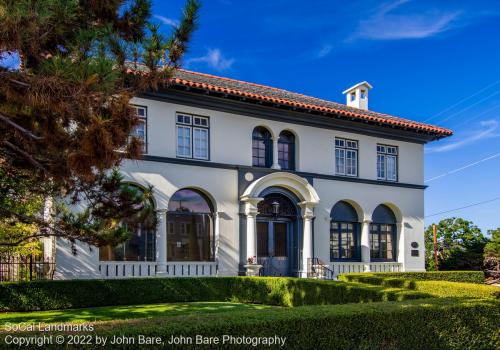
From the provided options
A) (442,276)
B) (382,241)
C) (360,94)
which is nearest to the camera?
(442,276)

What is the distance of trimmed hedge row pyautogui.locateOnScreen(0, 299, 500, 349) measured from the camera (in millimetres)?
6090

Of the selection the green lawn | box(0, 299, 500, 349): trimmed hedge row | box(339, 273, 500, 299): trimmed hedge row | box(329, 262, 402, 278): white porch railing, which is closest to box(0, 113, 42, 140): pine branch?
box(0, 299, 500, 349): trimmed hedge row

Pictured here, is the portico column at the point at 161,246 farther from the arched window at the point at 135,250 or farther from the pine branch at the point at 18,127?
the pine branch at the point at 18,127

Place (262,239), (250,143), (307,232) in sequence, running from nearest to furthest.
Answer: (250,143), (262,239), (307,232)

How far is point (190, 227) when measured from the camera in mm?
17219

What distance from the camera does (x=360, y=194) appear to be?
20.8m

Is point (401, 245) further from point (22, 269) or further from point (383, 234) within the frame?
point (22, 269)

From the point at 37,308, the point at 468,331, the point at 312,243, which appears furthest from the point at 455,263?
the point at 37,308

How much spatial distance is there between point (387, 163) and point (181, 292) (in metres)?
11.8

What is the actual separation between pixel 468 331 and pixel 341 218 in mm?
12342

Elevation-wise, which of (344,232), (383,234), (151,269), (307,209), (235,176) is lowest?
(151,269)

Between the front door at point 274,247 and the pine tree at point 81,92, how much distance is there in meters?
9.96

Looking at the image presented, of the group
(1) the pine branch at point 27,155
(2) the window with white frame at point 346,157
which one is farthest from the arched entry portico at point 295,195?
(1) the pine branch at point 27,155

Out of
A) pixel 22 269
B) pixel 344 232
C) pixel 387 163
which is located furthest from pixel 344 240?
pixel 22 269
